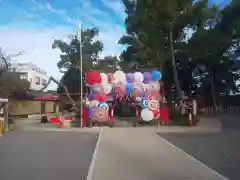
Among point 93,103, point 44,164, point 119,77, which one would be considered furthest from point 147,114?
point 44,164

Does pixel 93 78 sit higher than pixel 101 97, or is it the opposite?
pixel 93 78

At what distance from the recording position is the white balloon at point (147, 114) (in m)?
33.8

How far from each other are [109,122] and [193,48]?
1488cm

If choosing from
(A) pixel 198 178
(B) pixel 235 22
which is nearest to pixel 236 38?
(B) pixel 235 22

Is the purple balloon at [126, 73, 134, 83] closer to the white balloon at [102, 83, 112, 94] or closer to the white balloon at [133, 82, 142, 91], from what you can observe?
the white balloon at [133, 82, 142, 91]

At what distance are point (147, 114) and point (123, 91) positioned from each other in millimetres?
2792

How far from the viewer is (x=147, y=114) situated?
111 feet

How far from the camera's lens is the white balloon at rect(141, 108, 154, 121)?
33812mm

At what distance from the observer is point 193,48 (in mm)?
43281

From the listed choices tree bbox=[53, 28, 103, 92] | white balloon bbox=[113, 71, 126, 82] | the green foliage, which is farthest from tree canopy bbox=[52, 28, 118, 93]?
white balloon bbox=[113, 71, 126, 82]

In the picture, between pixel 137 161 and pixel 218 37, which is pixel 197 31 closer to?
pixel 218 37

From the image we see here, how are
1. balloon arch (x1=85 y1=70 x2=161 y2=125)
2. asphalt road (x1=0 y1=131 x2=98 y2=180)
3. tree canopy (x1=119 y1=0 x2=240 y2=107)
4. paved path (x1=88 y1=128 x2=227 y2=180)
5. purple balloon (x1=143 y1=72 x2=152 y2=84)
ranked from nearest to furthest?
paved path (x1=88 y1=128 x2=227 y2=180)
asphalt road (x1=0 y1=131 x2=98 y2=180)
balloon arch (x1=85 y1=70 x2=161 y2=125)
purple balloon (x1=143 y1=72 x2=152 y2=84)
tree canopy (x1=119 y1=0 x2=240 y2=107)

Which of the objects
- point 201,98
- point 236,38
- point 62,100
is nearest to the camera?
point 236,38

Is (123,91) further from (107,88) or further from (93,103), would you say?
(93,103)
